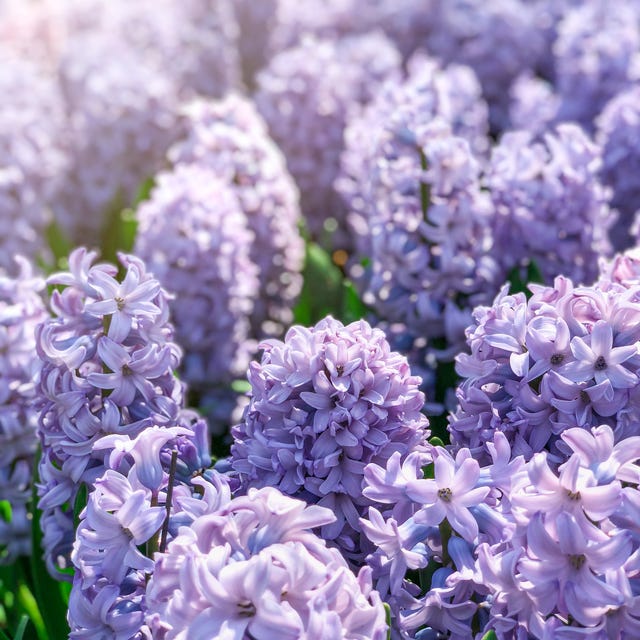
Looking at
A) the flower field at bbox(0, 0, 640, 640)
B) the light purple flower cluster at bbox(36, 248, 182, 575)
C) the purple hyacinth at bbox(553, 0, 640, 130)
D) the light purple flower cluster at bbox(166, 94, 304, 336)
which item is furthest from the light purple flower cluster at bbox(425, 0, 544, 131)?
the light purple flower cluster at bbox(36, 248, 182, 575)

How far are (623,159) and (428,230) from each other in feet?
2.70

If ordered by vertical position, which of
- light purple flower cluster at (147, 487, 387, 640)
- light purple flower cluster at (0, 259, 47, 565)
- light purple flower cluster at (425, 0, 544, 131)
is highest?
light purple flower cluster at (425, 0, 544, 131)

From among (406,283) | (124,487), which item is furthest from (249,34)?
(124,487)

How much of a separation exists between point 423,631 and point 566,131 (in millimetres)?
1318

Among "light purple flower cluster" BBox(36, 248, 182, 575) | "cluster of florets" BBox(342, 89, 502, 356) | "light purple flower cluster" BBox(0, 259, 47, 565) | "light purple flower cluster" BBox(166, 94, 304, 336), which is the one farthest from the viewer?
"light purple flower cluster" BBox(166, 94, 304, 336)

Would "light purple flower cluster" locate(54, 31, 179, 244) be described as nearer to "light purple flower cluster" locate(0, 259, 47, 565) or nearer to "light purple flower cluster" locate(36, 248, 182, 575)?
"light purple flower cluster" locate(0, 259, 47, 565)

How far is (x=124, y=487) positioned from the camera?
104cm

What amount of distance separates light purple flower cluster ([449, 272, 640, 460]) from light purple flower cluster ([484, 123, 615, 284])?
78 cm

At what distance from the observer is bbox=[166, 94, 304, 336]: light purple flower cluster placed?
2.51 metres

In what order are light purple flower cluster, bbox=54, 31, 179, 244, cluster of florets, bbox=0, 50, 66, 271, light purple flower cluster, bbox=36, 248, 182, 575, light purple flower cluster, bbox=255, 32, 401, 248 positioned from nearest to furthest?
1. light purple flower cluster, bbox=36, 248, 182, 575
2. cluster of florets, bbox=0, 50, 66, 271
3. light purple flower cluster, bbox=255, 32, 401, 248
4. light purple flower cluster, bbox=54, 31, 179, 244

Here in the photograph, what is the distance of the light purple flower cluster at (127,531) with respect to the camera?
1009mm

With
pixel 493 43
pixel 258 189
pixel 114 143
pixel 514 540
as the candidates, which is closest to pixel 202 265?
pixel 258 189

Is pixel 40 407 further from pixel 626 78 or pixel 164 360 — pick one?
pixel 626 78

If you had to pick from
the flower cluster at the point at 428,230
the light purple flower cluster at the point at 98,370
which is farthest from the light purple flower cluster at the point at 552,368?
the flower cluster at the point at 428,230
